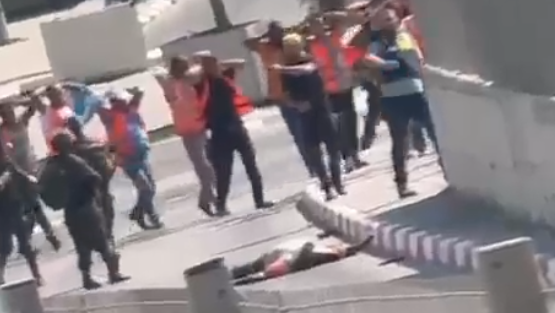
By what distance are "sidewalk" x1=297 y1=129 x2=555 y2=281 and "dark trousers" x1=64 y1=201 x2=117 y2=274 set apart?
1.76 m

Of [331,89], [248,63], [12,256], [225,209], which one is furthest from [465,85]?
[248,63]

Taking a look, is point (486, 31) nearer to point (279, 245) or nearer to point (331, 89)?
point (279, 245)

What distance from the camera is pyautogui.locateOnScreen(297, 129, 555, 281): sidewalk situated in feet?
37.4

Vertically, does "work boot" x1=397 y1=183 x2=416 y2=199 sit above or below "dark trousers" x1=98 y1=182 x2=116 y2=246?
below

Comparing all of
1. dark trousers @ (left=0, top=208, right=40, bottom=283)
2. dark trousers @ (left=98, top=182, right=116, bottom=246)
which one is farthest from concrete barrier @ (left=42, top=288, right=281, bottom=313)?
dark trousers @ (left=0, top=208, right=40, bottom=283)

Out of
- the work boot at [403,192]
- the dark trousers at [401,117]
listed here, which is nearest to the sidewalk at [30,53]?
the dark trousers at [401,117]

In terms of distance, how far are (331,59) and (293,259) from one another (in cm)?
347

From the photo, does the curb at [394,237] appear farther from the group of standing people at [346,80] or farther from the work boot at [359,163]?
the work boot at [359,163]

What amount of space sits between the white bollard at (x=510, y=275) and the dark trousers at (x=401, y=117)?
8171 mm

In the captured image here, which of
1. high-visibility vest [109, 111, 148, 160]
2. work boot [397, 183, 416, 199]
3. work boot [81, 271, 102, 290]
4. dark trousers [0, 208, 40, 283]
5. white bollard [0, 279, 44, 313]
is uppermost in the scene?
white bollard [0, 279, 44, 313]

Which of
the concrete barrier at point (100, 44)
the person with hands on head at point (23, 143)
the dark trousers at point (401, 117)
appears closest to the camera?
the dark trousers at point (401, 117)

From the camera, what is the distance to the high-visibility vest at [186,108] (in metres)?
16.5

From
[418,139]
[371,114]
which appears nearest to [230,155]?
[371,114]

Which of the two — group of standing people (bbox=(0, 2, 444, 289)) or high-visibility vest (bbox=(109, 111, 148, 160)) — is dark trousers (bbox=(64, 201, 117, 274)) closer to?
group of standing people (bbox=(0, 2, 444, 289))
